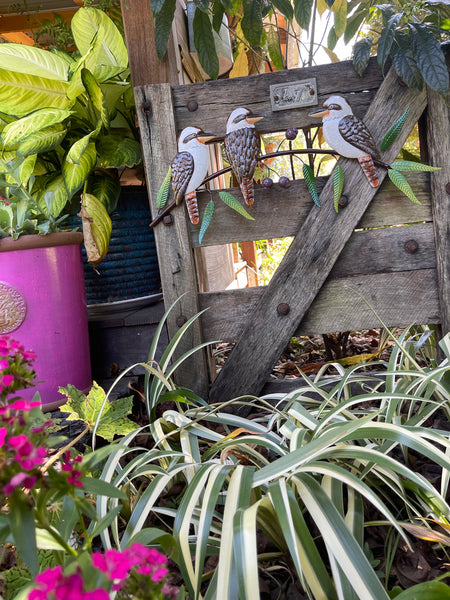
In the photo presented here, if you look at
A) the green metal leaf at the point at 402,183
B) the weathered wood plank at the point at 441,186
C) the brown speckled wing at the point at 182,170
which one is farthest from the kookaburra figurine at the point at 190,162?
the weathered wood plank at the point at 441,186

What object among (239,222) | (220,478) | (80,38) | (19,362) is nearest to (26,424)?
(19,362)

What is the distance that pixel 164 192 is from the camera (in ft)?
5.33

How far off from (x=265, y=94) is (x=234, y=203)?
34 centimetres

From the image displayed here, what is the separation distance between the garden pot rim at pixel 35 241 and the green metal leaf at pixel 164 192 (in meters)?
0.28

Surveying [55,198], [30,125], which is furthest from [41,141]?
[55,198]

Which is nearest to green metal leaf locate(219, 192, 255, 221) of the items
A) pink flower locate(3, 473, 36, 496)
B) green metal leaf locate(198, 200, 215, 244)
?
green metal leaf locate(198, 200, 215, 244)

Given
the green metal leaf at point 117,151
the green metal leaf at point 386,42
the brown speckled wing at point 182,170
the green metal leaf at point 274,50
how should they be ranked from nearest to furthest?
the green metal leaf at point 386,42 → the brown speckled wing at point 182,170 → the green metal leaf at point 117,151 → the green metal leaf at point 274,50

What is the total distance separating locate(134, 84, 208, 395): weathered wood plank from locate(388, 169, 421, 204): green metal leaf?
0.63 meters

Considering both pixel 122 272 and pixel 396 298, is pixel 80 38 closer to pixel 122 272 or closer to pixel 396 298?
pixel 122 272

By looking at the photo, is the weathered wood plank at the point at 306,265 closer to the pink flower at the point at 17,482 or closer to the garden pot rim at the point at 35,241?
the garden pot rim at the point at 35,241

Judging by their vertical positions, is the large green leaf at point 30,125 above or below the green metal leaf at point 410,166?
above

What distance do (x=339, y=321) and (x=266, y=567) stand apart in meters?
0.86

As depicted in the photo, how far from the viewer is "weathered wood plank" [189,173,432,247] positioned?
62.1 inches

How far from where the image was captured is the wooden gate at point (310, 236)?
5.10ft
